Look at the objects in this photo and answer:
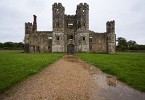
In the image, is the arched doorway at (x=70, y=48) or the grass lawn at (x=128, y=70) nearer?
the grass lawn at (x=128, y=70)

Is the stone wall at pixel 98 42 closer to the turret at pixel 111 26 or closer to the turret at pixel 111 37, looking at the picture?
the turret at pixel 111 37

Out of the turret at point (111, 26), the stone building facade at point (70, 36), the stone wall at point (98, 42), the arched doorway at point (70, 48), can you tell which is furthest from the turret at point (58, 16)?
the turret at point (111, 26)

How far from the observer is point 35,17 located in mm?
60625

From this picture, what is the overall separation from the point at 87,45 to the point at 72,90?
4695 cm

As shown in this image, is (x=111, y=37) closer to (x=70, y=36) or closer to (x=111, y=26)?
(x=111, y=26)

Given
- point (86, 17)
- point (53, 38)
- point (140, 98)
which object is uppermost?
point (86, 17)

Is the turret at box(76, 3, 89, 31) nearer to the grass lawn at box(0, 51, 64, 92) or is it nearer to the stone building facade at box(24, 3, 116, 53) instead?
the stone building facade at box(24, 3, 116, 53)

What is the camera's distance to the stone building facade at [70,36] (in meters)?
55.5

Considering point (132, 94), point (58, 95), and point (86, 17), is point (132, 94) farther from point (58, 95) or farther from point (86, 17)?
point (86, 17)

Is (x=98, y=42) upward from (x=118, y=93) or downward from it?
upward

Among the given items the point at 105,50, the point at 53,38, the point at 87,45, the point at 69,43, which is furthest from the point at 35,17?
the point at 105,50

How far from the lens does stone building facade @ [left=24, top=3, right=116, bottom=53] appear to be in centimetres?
5550

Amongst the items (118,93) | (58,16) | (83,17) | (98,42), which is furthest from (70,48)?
(118,93)

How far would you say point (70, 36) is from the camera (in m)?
56.8
